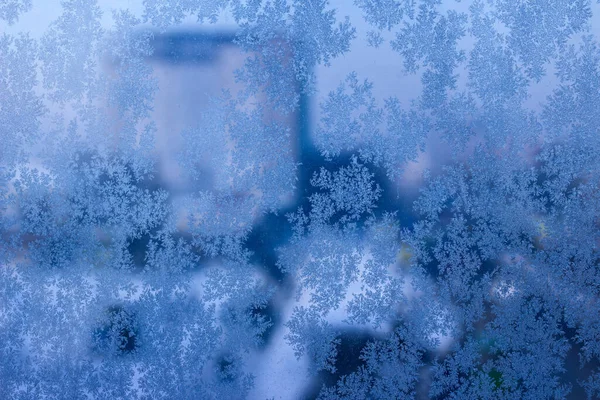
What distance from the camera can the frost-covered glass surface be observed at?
26.7 inches

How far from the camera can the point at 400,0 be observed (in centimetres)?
69

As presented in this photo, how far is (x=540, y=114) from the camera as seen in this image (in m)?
0.69

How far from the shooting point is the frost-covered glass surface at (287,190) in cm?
68

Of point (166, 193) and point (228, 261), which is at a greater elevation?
point (166, 193)

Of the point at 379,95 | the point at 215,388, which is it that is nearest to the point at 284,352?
the point at 215,388

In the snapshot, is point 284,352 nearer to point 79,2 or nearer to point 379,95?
point 379,95

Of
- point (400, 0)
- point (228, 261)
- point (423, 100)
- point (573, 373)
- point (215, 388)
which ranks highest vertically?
point (400, 0)

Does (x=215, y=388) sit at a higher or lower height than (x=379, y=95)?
lower

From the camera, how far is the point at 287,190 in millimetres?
687

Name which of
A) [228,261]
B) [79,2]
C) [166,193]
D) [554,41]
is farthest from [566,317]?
[79,2]

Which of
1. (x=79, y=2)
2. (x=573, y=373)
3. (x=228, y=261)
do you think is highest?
(x=79, y=2)

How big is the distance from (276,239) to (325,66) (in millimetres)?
307

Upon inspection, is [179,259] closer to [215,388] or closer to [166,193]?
[166,193]

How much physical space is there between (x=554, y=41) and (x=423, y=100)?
0.25 m
